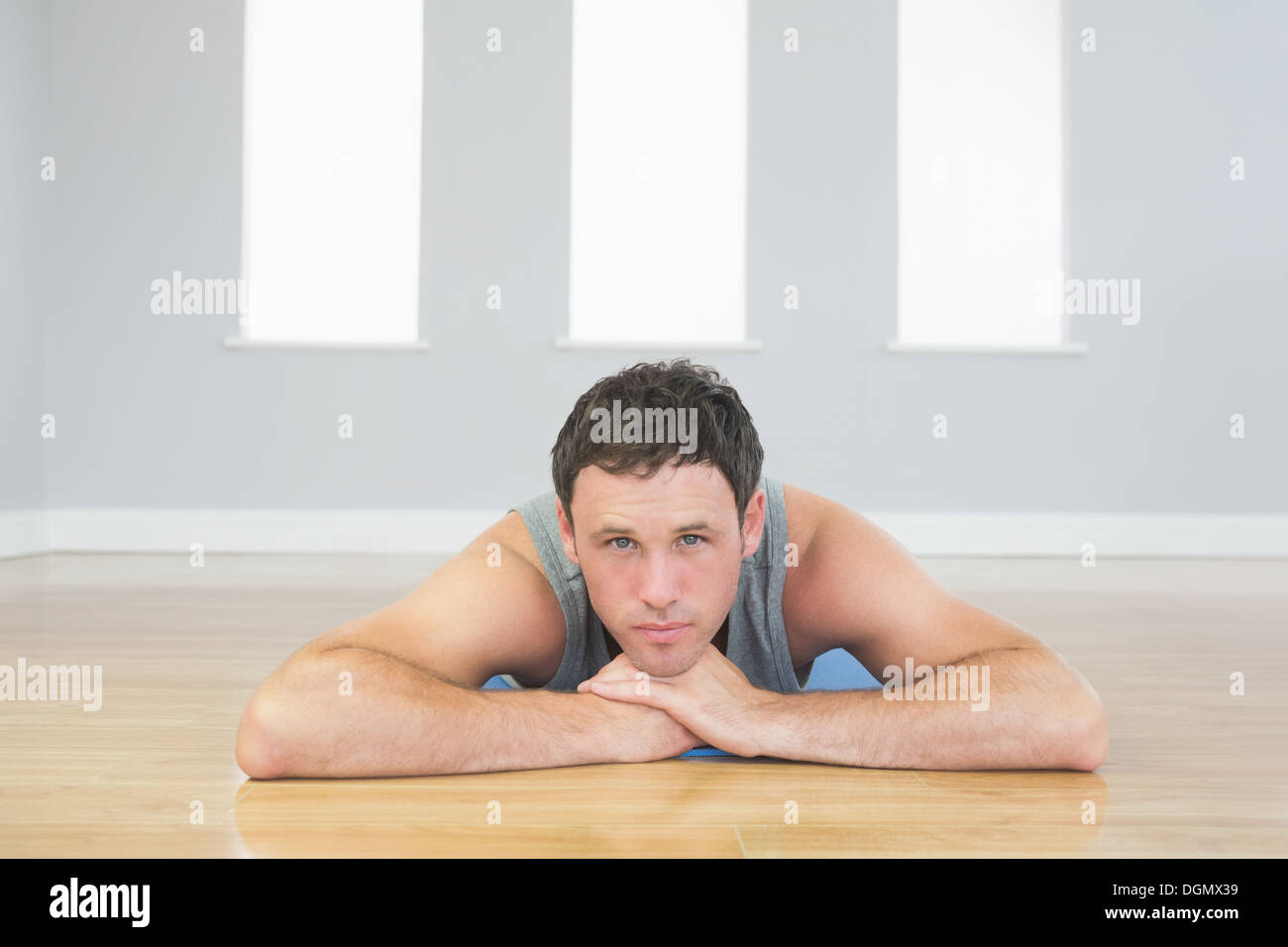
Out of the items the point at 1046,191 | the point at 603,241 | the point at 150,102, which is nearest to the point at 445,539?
the point at 603,241

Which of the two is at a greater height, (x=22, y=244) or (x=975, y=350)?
(x=22, y=244)

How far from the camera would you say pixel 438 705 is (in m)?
1.57

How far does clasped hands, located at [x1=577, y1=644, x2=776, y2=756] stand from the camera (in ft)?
5.30

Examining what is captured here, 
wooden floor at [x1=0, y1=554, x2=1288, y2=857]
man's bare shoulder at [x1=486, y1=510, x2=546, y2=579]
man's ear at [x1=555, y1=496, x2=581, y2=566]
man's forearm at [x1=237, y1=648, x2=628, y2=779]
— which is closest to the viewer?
wooden floor at [x1=0, y1=554, x2=1288, y2=857]

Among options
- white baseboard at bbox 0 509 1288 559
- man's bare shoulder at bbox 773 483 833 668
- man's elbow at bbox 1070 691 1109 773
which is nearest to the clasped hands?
man's bare shoulder at bbox 773 483 833 668

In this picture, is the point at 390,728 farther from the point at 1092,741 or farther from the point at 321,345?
the point at 321,345

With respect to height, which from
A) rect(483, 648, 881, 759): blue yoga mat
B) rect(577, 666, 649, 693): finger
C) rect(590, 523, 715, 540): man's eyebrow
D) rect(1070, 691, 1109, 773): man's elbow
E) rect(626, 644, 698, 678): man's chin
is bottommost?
rect(483, 648, 881, 759): blue yoga mat

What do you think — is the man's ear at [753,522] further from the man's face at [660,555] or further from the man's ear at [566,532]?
the man's ear at [566,532]

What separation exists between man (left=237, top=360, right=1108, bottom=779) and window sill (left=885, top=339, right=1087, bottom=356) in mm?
3964

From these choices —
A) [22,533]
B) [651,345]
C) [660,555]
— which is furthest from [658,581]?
[22,533]

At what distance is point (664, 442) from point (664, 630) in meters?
0.26

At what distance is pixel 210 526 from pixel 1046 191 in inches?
174

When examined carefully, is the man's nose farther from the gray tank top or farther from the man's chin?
the gray tank top

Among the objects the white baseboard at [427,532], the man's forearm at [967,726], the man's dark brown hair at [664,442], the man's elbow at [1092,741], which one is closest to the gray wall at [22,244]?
the white baseboard at [427,532]
